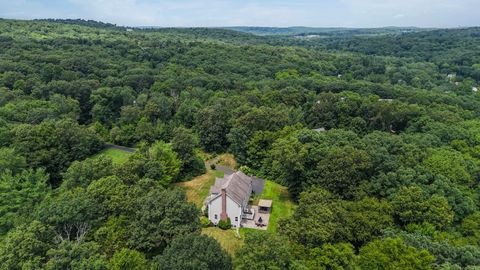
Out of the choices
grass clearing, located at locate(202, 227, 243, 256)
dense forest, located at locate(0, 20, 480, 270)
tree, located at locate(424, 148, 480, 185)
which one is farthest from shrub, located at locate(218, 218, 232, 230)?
tree, located at locate(424, 148, 480, 185)

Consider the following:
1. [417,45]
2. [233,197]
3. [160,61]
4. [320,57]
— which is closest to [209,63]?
[160,61]

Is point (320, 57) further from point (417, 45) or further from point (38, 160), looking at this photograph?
point (38, 160)

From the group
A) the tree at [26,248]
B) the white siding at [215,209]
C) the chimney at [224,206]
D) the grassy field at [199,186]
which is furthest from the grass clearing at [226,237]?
the tree at [26,248]

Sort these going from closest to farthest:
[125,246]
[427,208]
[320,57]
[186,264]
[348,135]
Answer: [186,264] → [125,246] → [427,208] → [348,135] → [320,57]

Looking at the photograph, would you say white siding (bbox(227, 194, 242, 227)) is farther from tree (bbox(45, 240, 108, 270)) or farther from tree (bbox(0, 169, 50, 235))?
tree (bbox(0, 169, 50, 235))

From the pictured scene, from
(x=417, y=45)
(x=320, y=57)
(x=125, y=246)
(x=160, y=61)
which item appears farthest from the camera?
(x=417, y=45)

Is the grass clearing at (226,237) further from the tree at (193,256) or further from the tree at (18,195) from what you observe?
the tree at (18,195)
